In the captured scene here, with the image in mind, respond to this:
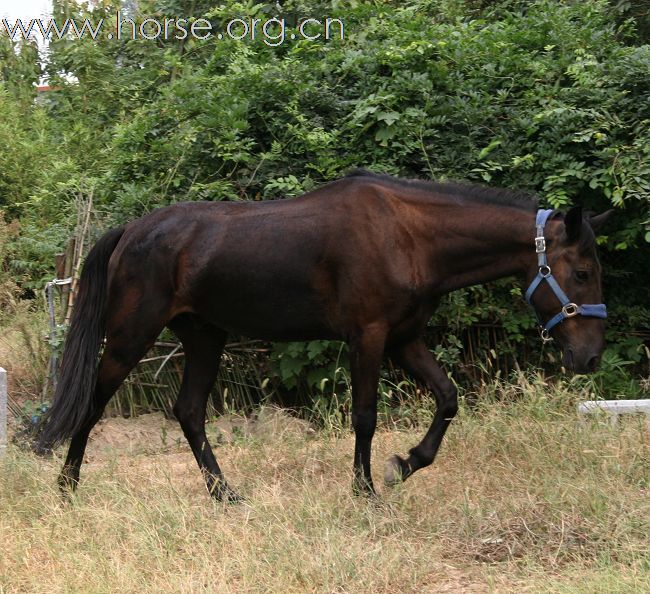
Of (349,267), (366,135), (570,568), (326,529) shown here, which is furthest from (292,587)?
(366,135)

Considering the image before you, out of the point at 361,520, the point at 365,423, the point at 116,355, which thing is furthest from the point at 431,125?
the point at 361,520

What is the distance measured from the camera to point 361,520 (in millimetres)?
5059

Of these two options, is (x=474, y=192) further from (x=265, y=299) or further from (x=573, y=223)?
(x=265, y=299)

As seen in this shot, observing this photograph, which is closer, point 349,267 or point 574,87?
point 349,267

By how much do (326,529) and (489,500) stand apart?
1.02 m

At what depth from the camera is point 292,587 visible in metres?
4.28

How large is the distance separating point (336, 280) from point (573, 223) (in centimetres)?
130

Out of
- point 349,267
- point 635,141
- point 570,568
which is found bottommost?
point 570,568

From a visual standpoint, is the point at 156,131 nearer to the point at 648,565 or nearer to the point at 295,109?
the point at 295,109

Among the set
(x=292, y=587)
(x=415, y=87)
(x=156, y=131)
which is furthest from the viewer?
(x=156, y=131)

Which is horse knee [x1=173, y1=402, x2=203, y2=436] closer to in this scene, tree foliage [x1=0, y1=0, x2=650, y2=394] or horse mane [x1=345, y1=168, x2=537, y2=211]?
horse mane [x1=345, y1=168, x2=537, y2=211]

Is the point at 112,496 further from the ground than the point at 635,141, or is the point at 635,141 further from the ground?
the point at 635,141

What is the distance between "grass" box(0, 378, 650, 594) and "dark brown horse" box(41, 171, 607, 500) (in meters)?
0.34

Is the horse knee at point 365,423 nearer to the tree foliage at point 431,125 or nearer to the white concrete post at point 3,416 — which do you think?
the tree foliage at point 431,125
